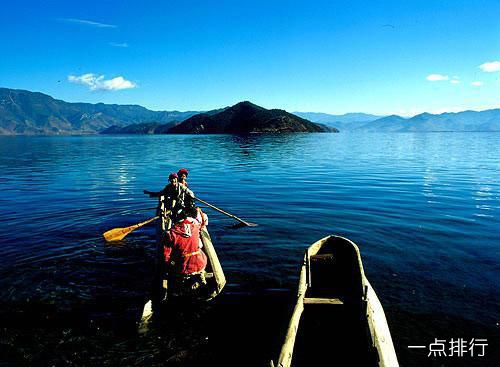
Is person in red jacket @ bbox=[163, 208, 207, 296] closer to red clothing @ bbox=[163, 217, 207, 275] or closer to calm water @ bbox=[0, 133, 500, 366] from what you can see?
red clothing @ bbox=[163, 217, 207, 275]

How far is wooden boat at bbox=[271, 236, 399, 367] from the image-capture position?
633 cm

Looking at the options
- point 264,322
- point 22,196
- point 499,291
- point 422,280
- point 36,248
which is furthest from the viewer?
point 22,196

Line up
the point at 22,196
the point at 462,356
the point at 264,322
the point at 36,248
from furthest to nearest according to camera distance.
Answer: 1. the point at 22,196
2. the point at 36,248
3. the point at 264,322
4. the point at 462,356

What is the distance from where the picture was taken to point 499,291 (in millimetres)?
10484

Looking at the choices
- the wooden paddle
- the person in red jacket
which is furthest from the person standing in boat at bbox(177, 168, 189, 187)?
the person in red jacket

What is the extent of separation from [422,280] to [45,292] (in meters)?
12.5

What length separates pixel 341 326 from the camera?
8367mm

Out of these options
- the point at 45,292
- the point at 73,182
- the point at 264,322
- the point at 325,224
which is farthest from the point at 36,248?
the point at 73,182

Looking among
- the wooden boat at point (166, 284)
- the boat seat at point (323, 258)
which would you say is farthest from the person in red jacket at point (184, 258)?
the boat seat at point (323, 258)

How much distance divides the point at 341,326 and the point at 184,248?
4.52 m

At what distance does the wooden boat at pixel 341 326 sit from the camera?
633 cm

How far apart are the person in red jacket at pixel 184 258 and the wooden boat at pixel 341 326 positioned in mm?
2938

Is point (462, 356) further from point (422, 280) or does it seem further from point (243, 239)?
point (243, 239)

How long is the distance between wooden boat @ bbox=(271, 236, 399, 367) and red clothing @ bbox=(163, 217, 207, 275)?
2.97m
